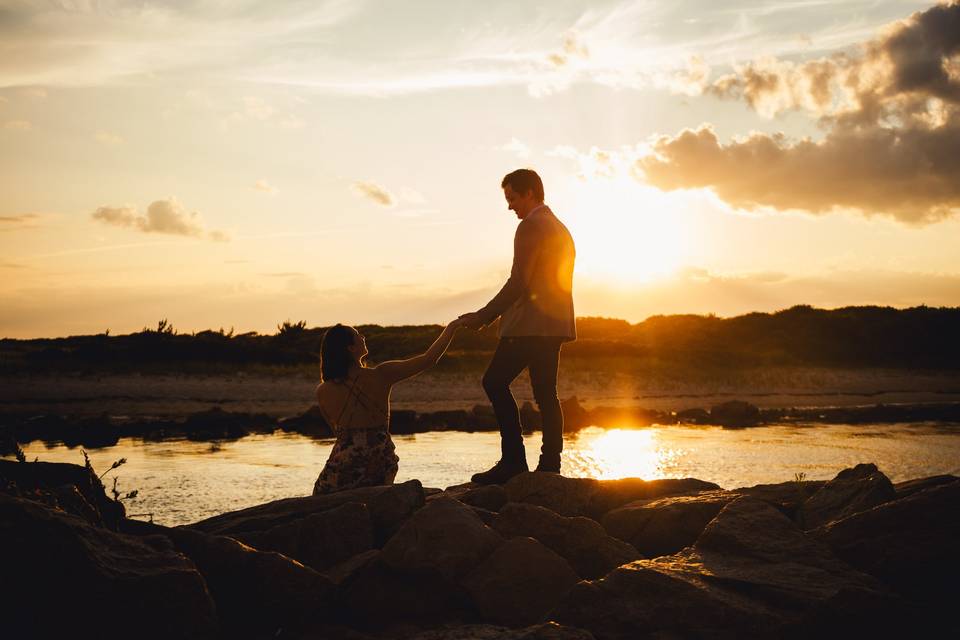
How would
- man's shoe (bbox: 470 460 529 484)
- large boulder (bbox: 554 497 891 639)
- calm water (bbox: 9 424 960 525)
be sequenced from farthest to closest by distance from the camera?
calm water (bbox: 9 424 960 525), man's shoe (bbox: 470 460 529 484), large boulder (bbox: 554 497 891 639)

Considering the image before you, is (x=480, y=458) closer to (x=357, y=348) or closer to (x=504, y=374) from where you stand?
(x=504, y=374)

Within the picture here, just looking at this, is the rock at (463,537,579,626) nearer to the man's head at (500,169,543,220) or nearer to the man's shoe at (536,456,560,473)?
the man's shoe at (536,456,560,473)

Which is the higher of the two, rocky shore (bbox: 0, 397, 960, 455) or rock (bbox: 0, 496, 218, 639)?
rock (bbox: 0, 496, 218, 639)

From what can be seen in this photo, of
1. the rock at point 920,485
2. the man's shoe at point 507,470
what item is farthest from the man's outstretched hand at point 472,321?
the rock at point 920,485

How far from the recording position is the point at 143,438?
19.6 m

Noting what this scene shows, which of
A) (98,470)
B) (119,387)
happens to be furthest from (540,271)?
(119,387)

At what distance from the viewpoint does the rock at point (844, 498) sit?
21.3ft

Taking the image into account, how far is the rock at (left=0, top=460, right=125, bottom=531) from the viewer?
17.3 ft

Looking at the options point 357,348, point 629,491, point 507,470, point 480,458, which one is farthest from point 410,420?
point 357,348

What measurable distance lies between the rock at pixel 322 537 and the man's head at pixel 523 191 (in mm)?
3110

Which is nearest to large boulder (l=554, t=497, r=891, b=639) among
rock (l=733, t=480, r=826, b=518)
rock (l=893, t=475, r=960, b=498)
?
rock (l=893, t=475, r=960, b=498)

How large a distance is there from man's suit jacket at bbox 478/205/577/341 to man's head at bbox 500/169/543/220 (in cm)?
10

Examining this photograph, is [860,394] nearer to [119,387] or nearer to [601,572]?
[119,387]

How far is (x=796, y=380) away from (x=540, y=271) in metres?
33.3
